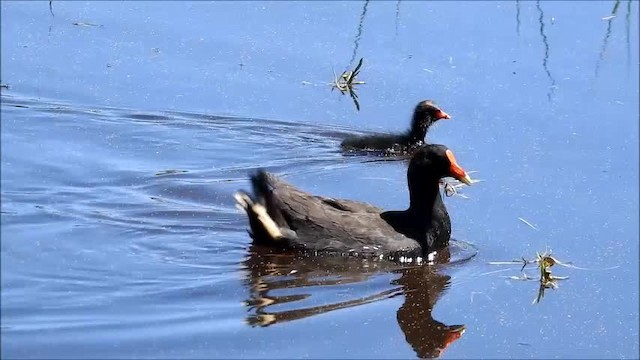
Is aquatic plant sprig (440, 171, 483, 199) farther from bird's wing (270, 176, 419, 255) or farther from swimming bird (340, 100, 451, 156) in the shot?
bird's wing (270, 176, 419, 255)

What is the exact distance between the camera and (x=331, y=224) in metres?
10.2

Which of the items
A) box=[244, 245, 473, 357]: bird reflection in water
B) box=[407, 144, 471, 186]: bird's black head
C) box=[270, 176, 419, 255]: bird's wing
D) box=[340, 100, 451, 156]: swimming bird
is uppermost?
box=[340, 100, 451, 156]: swimming bird

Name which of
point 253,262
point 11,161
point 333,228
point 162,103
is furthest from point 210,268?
point 162,103

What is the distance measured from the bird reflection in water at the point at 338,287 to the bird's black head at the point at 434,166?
0.55 meters

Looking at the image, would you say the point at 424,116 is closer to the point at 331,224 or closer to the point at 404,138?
the point at 404,138

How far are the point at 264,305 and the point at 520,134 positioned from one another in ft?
12.7

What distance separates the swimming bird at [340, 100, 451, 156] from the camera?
39.8ft

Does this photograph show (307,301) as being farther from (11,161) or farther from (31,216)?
(11,161)

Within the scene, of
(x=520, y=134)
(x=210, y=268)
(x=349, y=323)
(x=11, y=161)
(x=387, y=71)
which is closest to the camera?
(x=349, y=323)

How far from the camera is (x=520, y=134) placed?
473 inches

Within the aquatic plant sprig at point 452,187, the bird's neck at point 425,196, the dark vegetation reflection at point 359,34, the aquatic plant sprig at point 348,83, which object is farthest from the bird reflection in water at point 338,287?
the dark vegetation reflection at point 359,34

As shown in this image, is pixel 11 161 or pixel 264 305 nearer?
pixel 264 305

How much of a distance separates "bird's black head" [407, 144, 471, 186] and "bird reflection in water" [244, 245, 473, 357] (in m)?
0.55

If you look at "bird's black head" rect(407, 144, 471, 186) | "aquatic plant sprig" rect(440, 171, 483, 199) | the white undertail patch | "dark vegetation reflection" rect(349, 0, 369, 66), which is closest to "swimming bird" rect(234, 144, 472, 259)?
the white undertail patch
